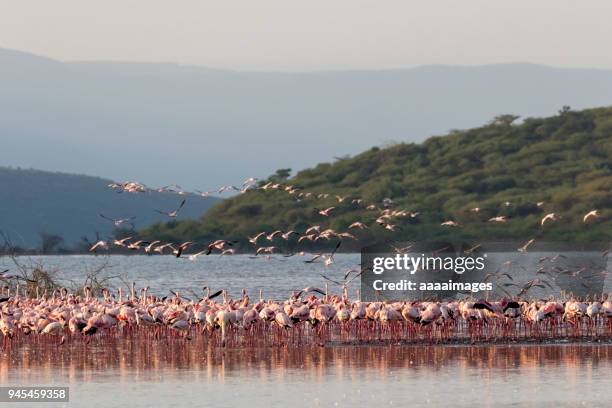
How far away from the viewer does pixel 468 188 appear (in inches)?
5935

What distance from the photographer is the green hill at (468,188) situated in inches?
5369

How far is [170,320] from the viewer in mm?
29734

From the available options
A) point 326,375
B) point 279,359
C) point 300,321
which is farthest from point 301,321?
point 326,375

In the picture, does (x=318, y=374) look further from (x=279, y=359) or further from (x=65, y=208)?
(x=65, y=208)

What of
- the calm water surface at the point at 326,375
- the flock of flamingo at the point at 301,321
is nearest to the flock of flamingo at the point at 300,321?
the flock of flamingo at the point at 301,321

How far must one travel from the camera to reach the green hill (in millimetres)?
136375

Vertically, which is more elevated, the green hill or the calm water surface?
the green hill

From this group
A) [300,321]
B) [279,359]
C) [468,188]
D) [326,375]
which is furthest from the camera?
[468,188]

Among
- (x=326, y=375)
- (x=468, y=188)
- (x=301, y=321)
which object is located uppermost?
(x=468, y=188)

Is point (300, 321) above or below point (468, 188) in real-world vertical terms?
below

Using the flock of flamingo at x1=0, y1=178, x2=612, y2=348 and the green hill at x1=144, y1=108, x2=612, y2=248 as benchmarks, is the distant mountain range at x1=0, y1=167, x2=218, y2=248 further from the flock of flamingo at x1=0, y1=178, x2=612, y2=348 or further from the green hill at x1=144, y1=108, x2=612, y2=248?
the flock of flamingo at x1=0, y1=178, x2=612, y2=348

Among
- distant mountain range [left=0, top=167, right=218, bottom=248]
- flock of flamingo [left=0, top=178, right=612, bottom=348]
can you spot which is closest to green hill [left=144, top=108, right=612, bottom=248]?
distant mountain range [left=0, top=167, right=218, bottom=248]

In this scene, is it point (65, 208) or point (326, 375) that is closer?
point (326, 375)

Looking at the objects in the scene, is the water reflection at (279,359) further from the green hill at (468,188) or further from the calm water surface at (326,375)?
the green hill at (468,188)
